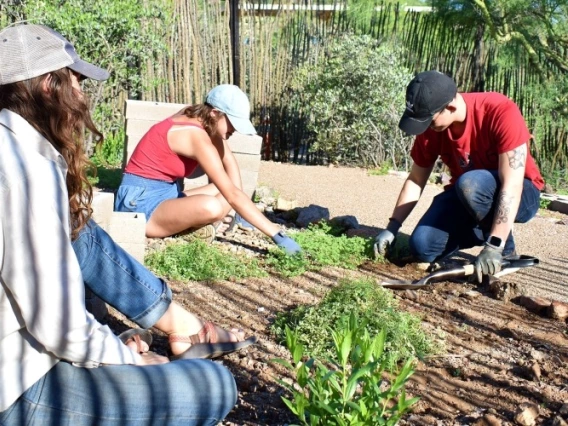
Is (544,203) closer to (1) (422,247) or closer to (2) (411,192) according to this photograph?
(2) (411,192)

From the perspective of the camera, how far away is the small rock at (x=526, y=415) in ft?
8.93

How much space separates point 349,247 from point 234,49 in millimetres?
5034

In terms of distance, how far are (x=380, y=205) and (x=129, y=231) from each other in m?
3.48

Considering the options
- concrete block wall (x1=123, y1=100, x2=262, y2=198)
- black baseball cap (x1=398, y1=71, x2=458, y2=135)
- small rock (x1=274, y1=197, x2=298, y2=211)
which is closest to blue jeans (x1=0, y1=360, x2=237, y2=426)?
black baseball cap (x1=398, y1=71, x2=458, y2=135)

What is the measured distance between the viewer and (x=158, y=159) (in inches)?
197

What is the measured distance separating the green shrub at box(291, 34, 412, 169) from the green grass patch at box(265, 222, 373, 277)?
433cm

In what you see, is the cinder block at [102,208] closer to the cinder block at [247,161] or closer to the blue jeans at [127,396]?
the blue jeans at [127,396]

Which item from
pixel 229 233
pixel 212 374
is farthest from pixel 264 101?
pixel 212 374

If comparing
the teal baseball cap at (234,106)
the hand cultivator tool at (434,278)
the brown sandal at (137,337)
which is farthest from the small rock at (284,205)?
the brown sandal at (137,337)

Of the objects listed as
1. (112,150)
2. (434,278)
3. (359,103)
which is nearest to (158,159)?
(434,278)

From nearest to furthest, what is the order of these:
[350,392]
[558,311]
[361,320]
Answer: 1. [350,392]
2. [361,320]
3. [558,311]

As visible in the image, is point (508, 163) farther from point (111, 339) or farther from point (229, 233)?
point (111, 339)

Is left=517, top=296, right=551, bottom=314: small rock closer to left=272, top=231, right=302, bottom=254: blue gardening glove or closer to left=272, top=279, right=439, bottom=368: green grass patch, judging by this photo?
left=272, top=279, right=439, bottom=368: green grass patch

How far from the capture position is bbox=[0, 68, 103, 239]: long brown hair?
6.80 feet
